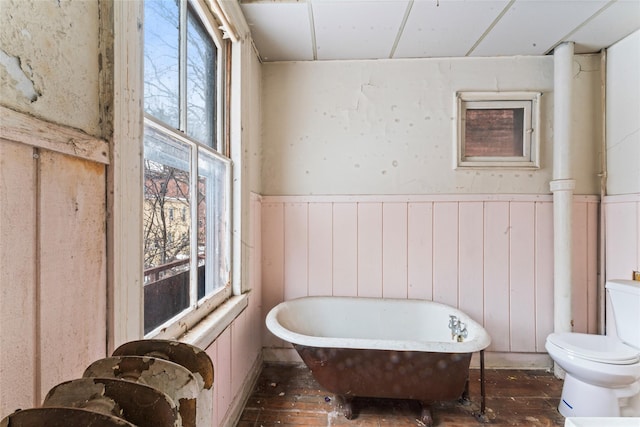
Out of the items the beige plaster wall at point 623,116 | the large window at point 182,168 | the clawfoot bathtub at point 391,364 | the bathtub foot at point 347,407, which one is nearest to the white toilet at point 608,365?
the clawfoot bathtub at point 391,364

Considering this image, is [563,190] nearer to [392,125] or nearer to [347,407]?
[392,125]

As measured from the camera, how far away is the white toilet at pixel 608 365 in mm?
1400

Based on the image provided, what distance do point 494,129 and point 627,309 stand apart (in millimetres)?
1353

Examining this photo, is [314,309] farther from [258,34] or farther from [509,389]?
[258,34]

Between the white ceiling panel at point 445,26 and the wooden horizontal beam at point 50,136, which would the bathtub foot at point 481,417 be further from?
the white ceiling panel at point 445,26

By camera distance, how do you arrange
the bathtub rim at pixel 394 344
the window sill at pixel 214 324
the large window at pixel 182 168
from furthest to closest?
the bathtub rim at pixel 394 344 < the window sill at pixel 214 324 < the large window at pixel 182 168

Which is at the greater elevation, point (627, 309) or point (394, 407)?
point (627, 309)

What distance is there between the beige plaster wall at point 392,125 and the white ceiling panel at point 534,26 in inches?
4.4

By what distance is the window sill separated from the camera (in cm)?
110

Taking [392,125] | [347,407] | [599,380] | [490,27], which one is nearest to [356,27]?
[392,125]

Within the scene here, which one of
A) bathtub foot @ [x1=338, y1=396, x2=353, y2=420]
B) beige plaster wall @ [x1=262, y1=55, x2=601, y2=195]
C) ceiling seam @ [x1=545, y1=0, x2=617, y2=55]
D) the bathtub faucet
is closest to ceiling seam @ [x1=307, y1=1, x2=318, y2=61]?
beige plaster wall @ [x1=262, y1=55, x2=601, y2=195]

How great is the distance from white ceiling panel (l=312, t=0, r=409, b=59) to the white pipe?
1187 millimetres

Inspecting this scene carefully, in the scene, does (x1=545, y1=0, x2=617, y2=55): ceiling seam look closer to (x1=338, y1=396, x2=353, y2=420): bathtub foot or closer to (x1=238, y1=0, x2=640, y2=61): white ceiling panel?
(x1=238, y1=0, x2=640, y2=61): white ceiling panel

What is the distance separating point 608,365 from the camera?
1.40 metres
